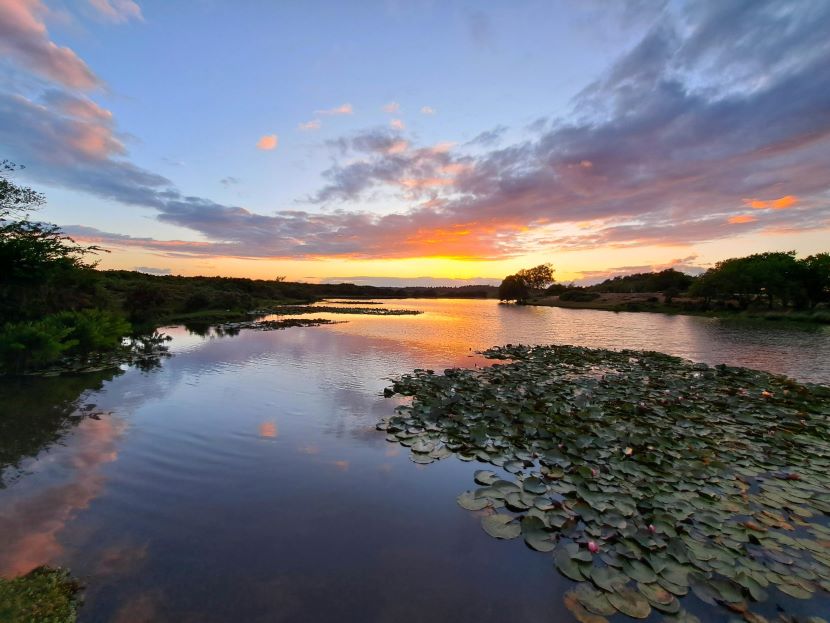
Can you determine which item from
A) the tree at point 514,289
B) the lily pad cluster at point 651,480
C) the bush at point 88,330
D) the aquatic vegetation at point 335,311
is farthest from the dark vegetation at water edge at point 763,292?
the bush at point 88,330

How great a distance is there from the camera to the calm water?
4031 millimetres

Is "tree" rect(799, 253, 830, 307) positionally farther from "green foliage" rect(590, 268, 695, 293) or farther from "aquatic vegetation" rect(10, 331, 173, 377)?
"aquatic vegetation" rect(10, 331, 173, 377)

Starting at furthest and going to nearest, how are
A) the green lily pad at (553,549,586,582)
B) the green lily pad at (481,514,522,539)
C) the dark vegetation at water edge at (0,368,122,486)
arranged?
the dark vegetation at water edge at (0,368,122,486), the green lily pad at (481,514,522,539), the green lily pad at (553,549,586,582)

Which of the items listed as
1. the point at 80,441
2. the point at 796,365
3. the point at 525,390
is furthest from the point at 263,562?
the point at 796,365

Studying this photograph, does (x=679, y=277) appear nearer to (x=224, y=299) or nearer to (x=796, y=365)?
(x=796, y=365)

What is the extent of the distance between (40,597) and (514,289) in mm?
106832

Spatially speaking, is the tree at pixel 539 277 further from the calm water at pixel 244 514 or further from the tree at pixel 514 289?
the calm water at pixel 244 514

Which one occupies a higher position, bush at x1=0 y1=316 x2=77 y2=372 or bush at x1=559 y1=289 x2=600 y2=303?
bush at x1=559 y1=289 x2=600 y2=303

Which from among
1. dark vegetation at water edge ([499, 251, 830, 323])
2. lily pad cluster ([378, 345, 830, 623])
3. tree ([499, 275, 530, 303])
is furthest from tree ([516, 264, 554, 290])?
lily pad cluster ([378, 345, 830, 623])

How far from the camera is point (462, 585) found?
14.1 feet

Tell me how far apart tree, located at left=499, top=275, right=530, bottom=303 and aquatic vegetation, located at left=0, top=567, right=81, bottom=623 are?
347ft

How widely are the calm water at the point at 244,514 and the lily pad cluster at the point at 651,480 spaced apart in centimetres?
57

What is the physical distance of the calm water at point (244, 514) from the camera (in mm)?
4031

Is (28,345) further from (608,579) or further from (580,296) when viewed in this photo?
(580,296)
